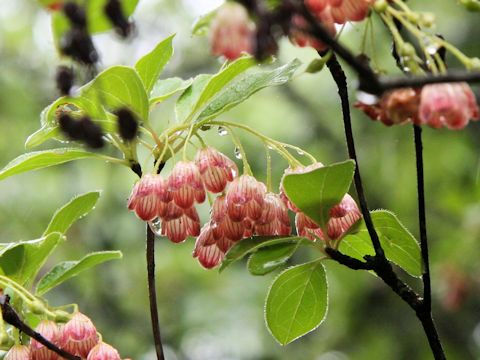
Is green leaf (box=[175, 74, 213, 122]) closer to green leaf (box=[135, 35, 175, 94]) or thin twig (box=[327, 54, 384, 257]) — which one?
green leaf (box=[135, 35, 175, 94])

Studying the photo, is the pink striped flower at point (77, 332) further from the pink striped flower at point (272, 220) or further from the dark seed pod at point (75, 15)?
the dark seed pod at point (75, 15)

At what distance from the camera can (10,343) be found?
1.66 meters

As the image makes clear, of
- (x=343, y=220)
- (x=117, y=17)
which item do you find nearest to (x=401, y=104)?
(x=343, y=220)

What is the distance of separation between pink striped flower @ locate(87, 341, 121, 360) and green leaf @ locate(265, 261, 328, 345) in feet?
1.15

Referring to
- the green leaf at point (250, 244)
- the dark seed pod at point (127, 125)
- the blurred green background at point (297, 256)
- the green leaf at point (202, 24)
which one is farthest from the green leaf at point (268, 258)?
the blurred green background at point (297, 256)

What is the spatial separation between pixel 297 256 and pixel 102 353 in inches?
192

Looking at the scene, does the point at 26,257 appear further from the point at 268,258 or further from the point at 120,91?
the point at 268,258

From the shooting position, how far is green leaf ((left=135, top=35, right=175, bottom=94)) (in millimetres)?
1863

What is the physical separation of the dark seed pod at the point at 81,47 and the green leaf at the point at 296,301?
33.4 inches

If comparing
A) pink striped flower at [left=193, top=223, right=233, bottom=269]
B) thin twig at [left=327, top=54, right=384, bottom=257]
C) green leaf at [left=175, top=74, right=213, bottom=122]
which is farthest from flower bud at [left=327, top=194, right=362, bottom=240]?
green leaf at [left=175, top=74, right=213, bottom=122]

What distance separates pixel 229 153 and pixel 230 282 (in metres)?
1.08

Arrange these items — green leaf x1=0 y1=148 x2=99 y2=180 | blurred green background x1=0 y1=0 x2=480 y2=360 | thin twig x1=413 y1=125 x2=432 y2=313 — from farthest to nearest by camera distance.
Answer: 1. blurred green background x1=0 y1=0 x2=480 y2=360
2. green leaf x1=0 y1=148 x2=99 y2=180
3. thin twig x1=413 y1=125 x2=432 y2=313

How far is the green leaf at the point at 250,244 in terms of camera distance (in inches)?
63.1

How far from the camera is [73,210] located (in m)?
1.99
